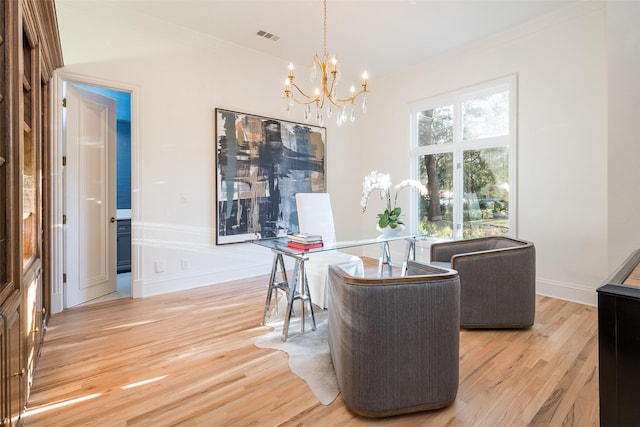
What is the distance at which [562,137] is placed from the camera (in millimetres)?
3354

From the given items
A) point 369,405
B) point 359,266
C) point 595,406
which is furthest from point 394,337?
point 359,266

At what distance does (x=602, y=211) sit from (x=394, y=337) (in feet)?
9.61

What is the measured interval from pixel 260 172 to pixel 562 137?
3439 mm

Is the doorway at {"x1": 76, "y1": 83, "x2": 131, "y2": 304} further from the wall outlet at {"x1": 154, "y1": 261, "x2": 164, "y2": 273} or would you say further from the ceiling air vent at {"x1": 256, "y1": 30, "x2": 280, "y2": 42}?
the ceiling air vent at {"x1": 256, "y1": 30, "x2": 280, "y2": 42}

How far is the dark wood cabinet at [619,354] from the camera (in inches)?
40.5

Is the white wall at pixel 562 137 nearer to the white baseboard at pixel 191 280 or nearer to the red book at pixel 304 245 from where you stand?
the red book at pixel 304 245

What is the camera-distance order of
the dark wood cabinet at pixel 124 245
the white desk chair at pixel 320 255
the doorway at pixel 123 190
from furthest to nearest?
1. the dark wood cabinet at pixel 124 245
2. the doorway at pixel 123 190
3. the white desk chair at pixel 320 255

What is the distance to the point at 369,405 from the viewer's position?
1545 millimetres

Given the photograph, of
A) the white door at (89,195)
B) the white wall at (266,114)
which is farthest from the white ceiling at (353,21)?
the white door at (89,195)

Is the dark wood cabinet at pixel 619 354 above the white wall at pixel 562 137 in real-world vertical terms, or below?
below

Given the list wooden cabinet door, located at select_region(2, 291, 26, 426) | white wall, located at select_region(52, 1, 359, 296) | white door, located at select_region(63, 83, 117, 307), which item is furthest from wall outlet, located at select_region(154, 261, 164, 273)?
wooden cabinet door, located at select_region(2, 291, 26, 426)

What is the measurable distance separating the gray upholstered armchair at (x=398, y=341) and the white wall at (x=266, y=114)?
210cm

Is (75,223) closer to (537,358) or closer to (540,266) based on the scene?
(537,358)

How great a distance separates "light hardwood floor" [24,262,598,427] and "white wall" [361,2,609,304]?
671 millimetres
